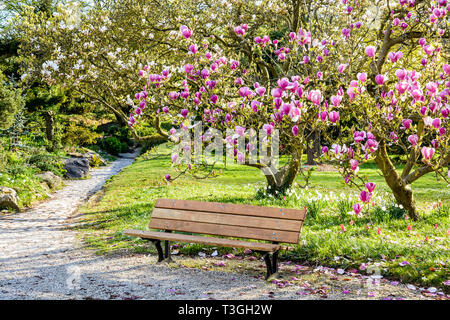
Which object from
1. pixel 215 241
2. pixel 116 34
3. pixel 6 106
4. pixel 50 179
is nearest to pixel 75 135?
pixel 6 106

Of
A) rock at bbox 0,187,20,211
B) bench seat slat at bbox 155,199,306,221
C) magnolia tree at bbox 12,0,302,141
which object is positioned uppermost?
magnolia tree at bbox 12,0,302,141

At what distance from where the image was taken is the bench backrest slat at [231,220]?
15.6ft

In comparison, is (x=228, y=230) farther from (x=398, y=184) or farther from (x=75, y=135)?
(x=75, y=135)

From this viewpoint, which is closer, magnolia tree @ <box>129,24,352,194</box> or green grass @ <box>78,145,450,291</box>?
magnolia tree @ <box>129,24,352,194</box>

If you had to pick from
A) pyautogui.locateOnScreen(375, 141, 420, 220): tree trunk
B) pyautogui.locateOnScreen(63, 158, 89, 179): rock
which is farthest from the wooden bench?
pyautogui.locateOnScreen(63, 158, 89, 179): rock

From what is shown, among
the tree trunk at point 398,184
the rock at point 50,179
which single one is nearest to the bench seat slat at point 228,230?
the tree trunk at point 398,184

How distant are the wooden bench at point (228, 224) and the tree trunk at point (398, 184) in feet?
8.54

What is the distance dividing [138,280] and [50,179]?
8.81 meters

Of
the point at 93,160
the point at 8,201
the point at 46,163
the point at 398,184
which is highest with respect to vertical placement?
Result: the point at 398,184

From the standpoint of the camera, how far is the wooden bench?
467cm

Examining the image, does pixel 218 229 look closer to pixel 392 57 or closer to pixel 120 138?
pixel 392 57

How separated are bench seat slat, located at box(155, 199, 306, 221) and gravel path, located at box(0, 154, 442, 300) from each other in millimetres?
697

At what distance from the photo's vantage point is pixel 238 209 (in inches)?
202

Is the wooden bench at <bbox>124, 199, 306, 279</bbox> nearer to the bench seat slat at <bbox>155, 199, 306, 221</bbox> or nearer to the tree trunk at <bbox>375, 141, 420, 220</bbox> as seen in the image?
the bench seat slat at <bbox>155, 199, 306, 221</bbox>
